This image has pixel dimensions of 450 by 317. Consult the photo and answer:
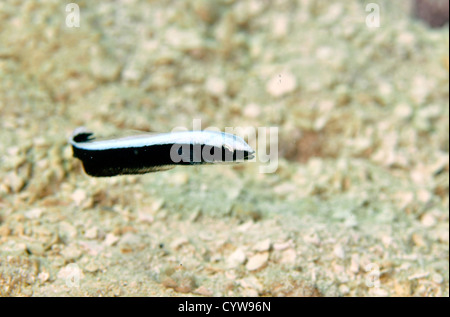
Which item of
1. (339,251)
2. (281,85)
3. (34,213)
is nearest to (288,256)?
(339,251)

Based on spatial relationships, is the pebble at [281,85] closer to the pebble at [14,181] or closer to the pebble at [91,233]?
the pebble at [91,233]

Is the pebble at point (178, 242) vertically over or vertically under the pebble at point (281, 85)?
under

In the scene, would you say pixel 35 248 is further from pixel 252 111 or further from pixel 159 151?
pixel 252 111

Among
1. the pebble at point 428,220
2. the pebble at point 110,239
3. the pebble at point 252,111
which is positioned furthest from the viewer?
the pebble at point 252,111

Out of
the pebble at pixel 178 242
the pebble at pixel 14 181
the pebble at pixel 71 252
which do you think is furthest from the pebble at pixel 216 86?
the pebble at pixel 71 252

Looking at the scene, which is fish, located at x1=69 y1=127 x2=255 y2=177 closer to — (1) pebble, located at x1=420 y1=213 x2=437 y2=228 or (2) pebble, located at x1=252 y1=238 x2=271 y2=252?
(2) pebble, located at x1=252 y1=238 x2=271 y2=252
